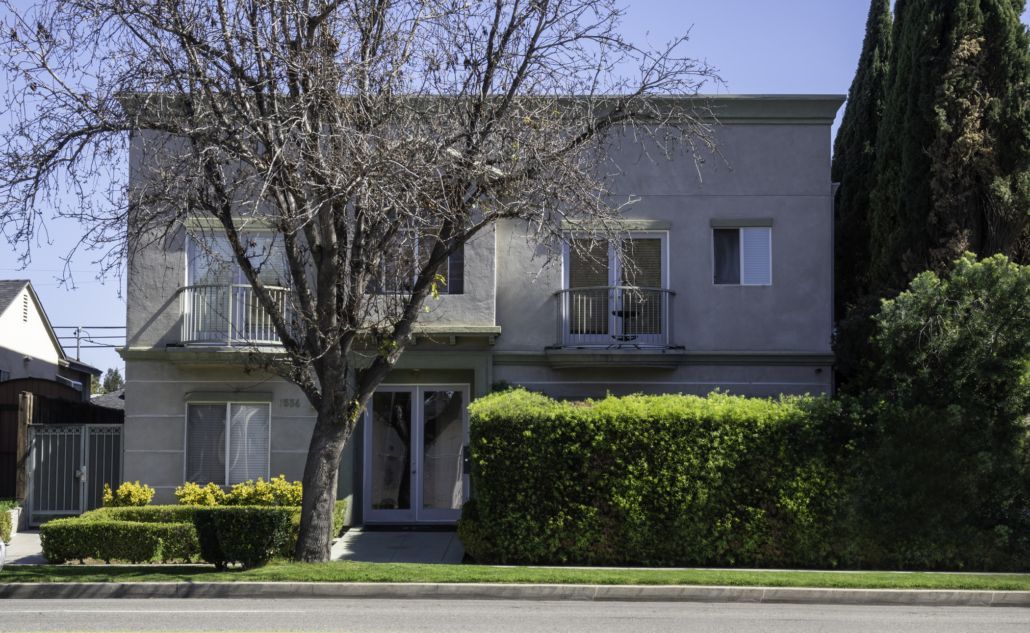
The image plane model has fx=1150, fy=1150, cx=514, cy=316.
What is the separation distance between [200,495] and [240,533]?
561 centimetres

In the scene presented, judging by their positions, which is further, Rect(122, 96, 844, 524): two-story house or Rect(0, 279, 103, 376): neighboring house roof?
Rect(0, 279, 103, 376): neighboring house roof

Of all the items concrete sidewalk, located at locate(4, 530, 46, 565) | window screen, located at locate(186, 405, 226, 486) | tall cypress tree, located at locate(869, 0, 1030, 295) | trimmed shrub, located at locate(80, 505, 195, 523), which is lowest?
concrete sidewalk, located at locate(4, 530, 46, 565)

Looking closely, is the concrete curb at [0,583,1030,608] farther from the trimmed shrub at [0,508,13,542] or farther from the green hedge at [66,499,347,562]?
the trimmed shrub at [0,508,13,542]

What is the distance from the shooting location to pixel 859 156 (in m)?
27.7

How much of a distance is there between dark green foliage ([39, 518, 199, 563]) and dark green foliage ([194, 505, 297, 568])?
203 centimetres

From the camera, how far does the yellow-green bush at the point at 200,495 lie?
67.2ft

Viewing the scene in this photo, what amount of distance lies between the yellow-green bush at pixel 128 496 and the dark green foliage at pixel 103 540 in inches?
129

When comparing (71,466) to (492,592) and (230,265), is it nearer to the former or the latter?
(230,265)

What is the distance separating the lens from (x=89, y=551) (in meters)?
17.1

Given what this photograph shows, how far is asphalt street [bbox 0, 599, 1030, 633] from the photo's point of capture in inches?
447

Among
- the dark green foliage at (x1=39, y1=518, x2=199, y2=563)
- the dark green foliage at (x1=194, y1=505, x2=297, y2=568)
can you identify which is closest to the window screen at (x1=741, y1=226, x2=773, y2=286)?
the dark green foliage at (x1=194, y1=505, x2=297, y2=568)

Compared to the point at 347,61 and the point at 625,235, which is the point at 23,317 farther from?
the point at 347,61

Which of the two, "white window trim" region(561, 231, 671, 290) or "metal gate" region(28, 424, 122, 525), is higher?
"white window trim" region(561, 231, 671, 290)

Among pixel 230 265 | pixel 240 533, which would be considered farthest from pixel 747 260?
pixel 240 533
